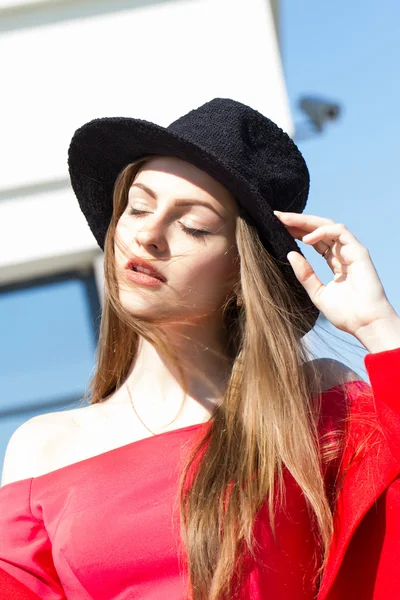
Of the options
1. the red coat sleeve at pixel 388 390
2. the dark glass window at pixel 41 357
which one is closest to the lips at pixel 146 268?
the red coat sleeve at pixel 388 390

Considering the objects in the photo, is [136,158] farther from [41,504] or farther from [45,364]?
[45,364]

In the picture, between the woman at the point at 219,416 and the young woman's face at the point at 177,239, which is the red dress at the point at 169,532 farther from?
the young woman's face at the point at 177,239

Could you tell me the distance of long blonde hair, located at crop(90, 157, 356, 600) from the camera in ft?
6.18

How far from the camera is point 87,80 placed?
3266mm

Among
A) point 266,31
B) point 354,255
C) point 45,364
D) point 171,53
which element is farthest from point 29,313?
point 354,255

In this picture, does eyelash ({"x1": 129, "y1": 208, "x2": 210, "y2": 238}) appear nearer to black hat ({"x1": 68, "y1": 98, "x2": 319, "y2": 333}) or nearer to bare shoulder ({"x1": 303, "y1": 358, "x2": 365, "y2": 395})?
black hat ({"x1": 68, "y1": 98, "x2": 319, "y2": 333})

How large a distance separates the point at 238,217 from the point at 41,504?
2.44 feet

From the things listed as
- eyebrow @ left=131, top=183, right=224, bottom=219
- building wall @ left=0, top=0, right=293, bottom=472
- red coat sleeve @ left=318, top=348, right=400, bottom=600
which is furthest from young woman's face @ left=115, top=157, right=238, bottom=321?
building wall @ left=0, top=0, right=293, bottom=472

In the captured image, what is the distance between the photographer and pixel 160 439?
2.10 metres

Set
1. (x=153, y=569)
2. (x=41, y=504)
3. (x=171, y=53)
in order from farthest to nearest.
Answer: (x=171, y=53), (x=41, y=504), (x=153, y=569)

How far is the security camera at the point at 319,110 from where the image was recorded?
4.01m

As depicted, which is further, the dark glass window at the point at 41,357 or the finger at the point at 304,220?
the dark glass window at the point at 41,357

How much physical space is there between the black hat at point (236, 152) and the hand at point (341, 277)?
0.17ft

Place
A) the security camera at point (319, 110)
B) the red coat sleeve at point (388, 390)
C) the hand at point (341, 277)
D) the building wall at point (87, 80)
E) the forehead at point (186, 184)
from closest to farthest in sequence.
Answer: the red coat sleeve at point (388, 390)
the hand at point (341, 277)
the forehead at point (186, 184)
the building wall at point (87, 80)
the security camera at point (319, 110)
